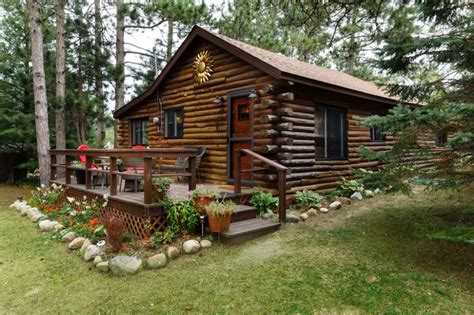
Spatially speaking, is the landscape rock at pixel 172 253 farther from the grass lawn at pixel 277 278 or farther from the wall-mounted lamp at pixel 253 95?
the wall-mounted lamp at pixel 253 95

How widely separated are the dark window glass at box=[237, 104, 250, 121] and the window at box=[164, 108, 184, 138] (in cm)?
236

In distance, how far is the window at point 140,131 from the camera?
1102cm

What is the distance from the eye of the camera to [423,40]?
4660mm

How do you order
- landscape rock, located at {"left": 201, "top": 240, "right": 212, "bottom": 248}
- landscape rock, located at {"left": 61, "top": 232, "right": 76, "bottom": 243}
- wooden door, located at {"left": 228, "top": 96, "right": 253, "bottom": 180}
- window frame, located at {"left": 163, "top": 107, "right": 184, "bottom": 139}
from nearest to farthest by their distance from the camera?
landscape rock, located at {"left": 201, "top": 240, "right": 212, "bottom": 248} → landscape rock, located at {"left": 61, "top": 232, "right": 76, "bottom": 243} → wooden door, located at {"left": 228, "top": 96, "right": 253, "bottom": 180} → window frame, located at {"left": 163, "top": 107, "right": 184, "bottom": 139}

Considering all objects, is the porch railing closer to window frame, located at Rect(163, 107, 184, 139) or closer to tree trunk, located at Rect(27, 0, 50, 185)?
window frame, located at Rect(163, 107, 184, 139)

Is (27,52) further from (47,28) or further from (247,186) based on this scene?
(247,186)

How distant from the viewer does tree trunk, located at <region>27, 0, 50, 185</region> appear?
912 cm

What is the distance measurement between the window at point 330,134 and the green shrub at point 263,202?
218 centimetres

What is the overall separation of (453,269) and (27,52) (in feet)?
47.4

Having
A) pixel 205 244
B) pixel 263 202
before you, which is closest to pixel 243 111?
pixel 263 202

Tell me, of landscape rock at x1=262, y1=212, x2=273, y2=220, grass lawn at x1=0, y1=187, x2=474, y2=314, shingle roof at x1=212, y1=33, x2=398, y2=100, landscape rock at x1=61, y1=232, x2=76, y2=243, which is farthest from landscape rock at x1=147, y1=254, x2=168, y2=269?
shingle roof at x1=212, y1=33, x2=398, y2=100

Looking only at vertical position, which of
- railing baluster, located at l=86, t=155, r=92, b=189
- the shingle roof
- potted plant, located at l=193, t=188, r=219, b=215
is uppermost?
the shingle roof

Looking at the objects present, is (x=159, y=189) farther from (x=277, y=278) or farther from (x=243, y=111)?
(x=243, y=111)

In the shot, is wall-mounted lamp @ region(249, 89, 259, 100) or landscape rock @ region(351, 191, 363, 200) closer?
wall-mounted lamp @ region(249, 89, 259, 100)
